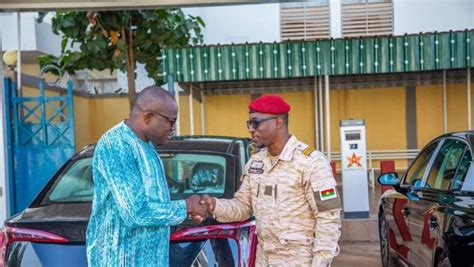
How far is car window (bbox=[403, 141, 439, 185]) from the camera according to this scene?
217 inches

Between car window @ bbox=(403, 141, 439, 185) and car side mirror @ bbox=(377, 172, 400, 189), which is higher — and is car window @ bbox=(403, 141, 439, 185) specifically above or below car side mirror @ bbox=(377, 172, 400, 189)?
above

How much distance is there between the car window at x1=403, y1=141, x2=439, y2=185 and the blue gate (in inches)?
215

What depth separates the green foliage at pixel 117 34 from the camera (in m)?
9.95

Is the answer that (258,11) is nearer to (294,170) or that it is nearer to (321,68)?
(321,68)

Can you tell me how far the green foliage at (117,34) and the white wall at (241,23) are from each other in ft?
11.1

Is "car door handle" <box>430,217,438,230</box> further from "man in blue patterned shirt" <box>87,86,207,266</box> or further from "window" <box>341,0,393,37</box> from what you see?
"window" <box>341,0,393,37</box>

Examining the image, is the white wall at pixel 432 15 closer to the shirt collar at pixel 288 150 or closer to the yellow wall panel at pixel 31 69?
the yellow wall panel at pixel 31 69

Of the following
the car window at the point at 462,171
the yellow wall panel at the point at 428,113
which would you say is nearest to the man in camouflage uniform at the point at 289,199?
the car window at the point at 462,171

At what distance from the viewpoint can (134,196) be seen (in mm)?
2607

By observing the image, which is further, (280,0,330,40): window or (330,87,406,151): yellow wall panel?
(330,87,406,151): yellow wall panel

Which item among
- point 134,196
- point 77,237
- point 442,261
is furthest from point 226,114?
point 134,196

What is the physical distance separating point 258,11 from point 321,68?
14.5 ft

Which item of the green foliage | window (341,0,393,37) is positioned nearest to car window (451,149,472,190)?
the green foliage

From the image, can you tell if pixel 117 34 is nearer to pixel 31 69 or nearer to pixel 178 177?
pixel 178 177
